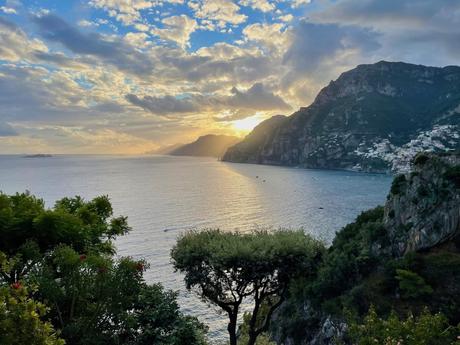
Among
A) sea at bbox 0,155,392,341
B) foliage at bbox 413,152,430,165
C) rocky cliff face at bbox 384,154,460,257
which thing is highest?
foliage at bbox 413,152,430,165

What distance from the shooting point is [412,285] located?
39.5m

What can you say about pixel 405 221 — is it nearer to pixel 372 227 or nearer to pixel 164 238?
pixel 372 227

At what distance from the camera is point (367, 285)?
44.8m

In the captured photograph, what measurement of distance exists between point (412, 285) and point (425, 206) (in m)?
14.1

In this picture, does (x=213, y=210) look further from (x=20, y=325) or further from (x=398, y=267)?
(x=20, y=325)

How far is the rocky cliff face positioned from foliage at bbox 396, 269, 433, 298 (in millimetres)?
7917

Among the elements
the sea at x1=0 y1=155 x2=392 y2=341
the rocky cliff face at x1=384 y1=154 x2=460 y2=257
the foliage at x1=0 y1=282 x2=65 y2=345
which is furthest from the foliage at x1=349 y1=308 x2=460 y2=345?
the rocky cliff face at x1=384 y1=154 x2=460 y2=257

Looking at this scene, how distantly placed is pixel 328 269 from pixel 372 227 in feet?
35.2

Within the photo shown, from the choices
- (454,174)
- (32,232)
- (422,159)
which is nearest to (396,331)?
(32,232)

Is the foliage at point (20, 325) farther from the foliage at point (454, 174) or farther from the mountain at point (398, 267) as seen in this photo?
the foliage at point (454, 174)

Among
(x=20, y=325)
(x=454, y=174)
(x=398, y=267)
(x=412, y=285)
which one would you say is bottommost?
(x=412, y=285)

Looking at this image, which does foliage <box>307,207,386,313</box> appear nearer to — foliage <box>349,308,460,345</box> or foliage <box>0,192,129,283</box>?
foliage <box>349,308,460,345</box>

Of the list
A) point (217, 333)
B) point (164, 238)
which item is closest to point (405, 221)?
point (217, 333)

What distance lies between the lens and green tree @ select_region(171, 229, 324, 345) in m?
Result: 16.4
